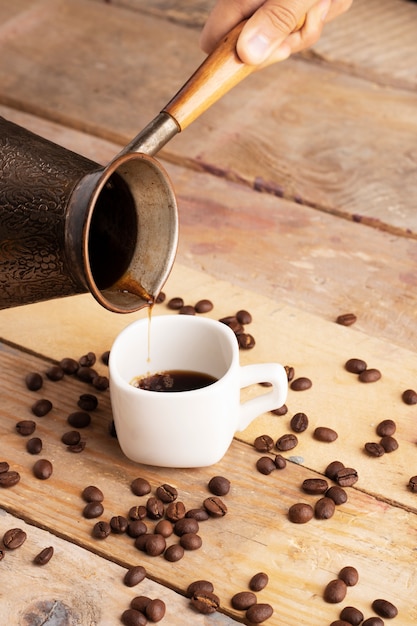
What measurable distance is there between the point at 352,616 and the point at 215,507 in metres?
0.25

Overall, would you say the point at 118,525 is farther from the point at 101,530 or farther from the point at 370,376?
the point at 370,376

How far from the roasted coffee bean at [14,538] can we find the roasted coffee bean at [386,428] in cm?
56

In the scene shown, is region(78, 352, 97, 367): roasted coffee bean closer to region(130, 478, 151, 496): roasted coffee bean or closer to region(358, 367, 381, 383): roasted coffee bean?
region(130, 478, 151, 496): roasted coffee bean

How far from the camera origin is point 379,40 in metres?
2.60

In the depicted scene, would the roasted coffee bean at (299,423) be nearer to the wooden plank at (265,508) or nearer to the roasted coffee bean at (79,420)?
the wooden plank at (265,508)

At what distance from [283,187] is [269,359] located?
0.56 m

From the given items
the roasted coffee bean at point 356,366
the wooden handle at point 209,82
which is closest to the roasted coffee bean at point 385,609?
the roasted coffee bean at point 356,366

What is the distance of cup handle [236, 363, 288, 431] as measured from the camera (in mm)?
1431

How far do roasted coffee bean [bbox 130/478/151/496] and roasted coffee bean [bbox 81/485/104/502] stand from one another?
0.05 meters

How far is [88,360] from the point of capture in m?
1.64

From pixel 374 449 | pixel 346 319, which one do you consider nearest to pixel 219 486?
pixel 374 449

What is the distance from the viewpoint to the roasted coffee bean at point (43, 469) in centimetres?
144

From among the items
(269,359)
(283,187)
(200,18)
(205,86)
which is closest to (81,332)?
(269,359)

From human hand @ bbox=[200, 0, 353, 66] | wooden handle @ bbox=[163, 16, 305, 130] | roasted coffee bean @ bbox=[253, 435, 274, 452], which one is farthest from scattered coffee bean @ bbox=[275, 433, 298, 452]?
human hand @ bbox=[200, 0, 353, 66]
